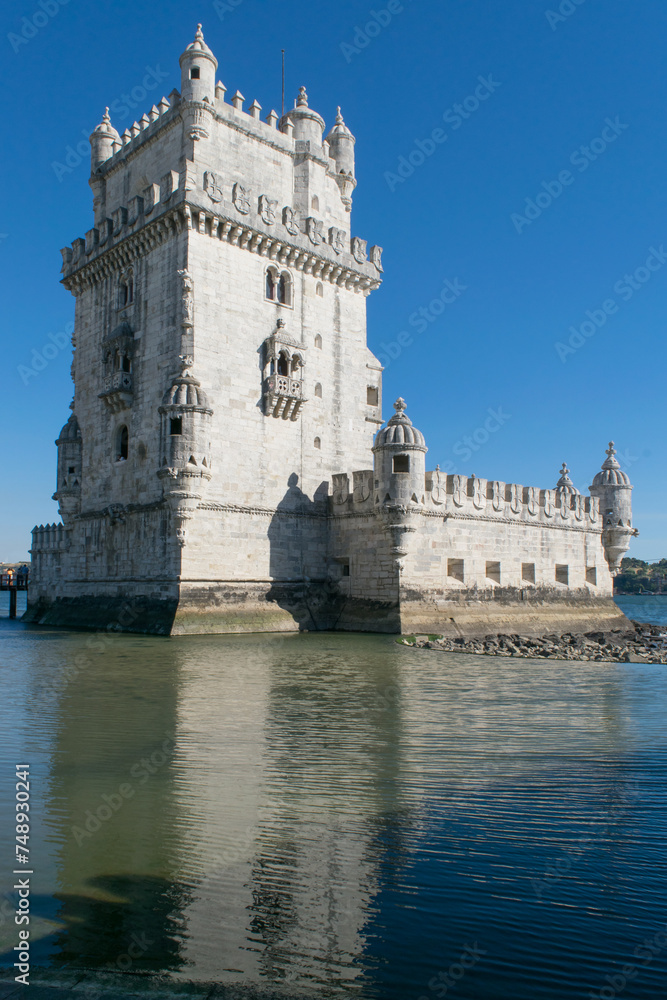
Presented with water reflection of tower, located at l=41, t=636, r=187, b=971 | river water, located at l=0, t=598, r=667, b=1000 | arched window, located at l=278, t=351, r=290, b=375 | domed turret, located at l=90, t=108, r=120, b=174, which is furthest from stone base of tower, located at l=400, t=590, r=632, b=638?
domed turret, located at l=90, t=108, r=120, b=174

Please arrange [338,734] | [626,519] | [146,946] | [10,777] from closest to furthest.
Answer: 1. [146,946]
2. [10,777]
3. [338,734]
4. [626,519]

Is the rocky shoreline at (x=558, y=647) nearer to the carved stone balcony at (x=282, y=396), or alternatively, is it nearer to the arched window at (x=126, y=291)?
the carved stone balcony at (x=282, y=396)

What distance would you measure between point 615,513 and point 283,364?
18.3 meters

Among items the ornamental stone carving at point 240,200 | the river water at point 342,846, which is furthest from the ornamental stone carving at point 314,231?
the river water at point 342,846

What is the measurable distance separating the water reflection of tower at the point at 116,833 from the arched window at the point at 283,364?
1784 cm

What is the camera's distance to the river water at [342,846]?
3.87 m

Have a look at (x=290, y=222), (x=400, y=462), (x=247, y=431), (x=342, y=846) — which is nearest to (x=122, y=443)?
(x=247, y=431)

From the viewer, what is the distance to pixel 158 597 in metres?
24.1

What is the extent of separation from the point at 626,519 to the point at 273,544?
18.6 meters

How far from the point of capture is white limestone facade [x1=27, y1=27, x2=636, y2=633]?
958 inches

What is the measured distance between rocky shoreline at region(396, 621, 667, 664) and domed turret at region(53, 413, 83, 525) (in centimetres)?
1579

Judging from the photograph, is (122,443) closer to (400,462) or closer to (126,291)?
(126,291)

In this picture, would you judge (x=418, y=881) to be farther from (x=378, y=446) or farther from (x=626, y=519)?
(x=626, y=519)

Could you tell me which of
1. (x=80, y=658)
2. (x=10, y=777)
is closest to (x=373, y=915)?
(x=10, y=777)
